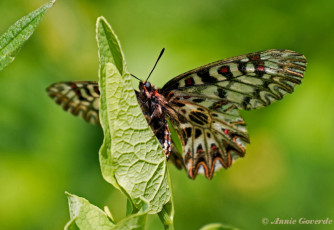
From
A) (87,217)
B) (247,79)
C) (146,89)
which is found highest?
(247,79)

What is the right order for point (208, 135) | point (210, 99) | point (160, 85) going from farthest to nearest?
point (160, 85)
point (208, 135)
point (210, 99)

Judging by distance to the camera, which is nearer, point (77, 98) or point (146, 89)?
point (146, 89)

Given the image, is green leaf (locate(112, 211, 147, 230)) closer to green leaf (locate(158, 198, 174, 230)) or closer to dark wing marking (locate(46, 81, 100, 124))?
green leaf (locate(158, 198, 174, 230))

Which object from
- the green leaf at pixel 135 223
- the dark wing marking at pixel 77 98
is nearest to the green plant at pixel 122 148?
the green leaf at pixel 135 223

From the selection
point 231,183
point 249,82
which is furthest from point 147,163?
point 231,183

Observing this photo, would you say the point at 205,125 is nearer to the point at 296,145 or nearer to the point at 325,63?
the point at 296,145

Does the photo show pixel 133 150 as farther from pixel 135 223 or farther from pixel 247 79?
pixel 247 79

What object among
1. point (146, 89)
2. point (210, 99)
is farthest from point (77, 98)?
point (210, 99)
